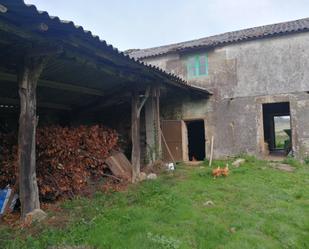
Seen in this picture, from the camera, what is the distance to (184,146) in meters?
13.8

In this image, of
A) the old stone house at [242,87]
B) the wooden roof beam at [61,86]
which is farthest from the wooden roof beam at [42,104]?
the old stone house at [242,87]

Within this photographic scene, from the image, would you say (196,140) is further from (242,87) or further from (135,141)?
(135,141)

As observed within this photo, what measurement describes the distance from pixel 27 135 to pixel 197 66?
32.1 feet

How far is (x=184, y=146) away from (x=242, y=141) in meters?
2.33

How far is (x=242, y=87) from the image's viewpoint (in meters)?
13.5

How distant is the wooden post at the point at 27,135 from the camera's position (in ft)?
19.2

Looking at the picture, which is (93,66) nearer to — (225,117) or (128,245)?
(128,245)

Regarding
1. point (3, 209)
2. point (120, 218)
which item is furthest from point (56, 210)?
point (120, 218)

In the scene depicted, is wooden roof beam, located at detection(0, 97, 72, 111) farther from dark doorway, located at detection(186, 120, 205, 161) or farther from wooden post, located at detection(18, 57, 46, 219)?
dark doorway, located at detection(186, 120, 205, 161)

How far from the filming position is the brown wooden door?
13.6m

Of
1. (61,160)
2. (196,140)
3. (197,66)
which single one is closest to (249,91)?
(197,66)

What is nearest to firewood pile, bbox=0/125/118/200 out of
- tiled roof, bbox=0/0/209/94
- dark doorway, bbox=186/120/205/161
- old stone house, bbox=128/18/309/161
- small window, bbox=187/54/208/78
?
tiled roof, bbox=0/0/209/94

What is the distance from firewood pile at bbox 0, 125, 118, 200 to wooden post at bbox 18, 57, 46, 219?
115 cm

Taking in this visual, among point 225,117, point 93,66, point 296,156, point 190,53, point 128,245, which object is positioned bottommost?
point 128,245
